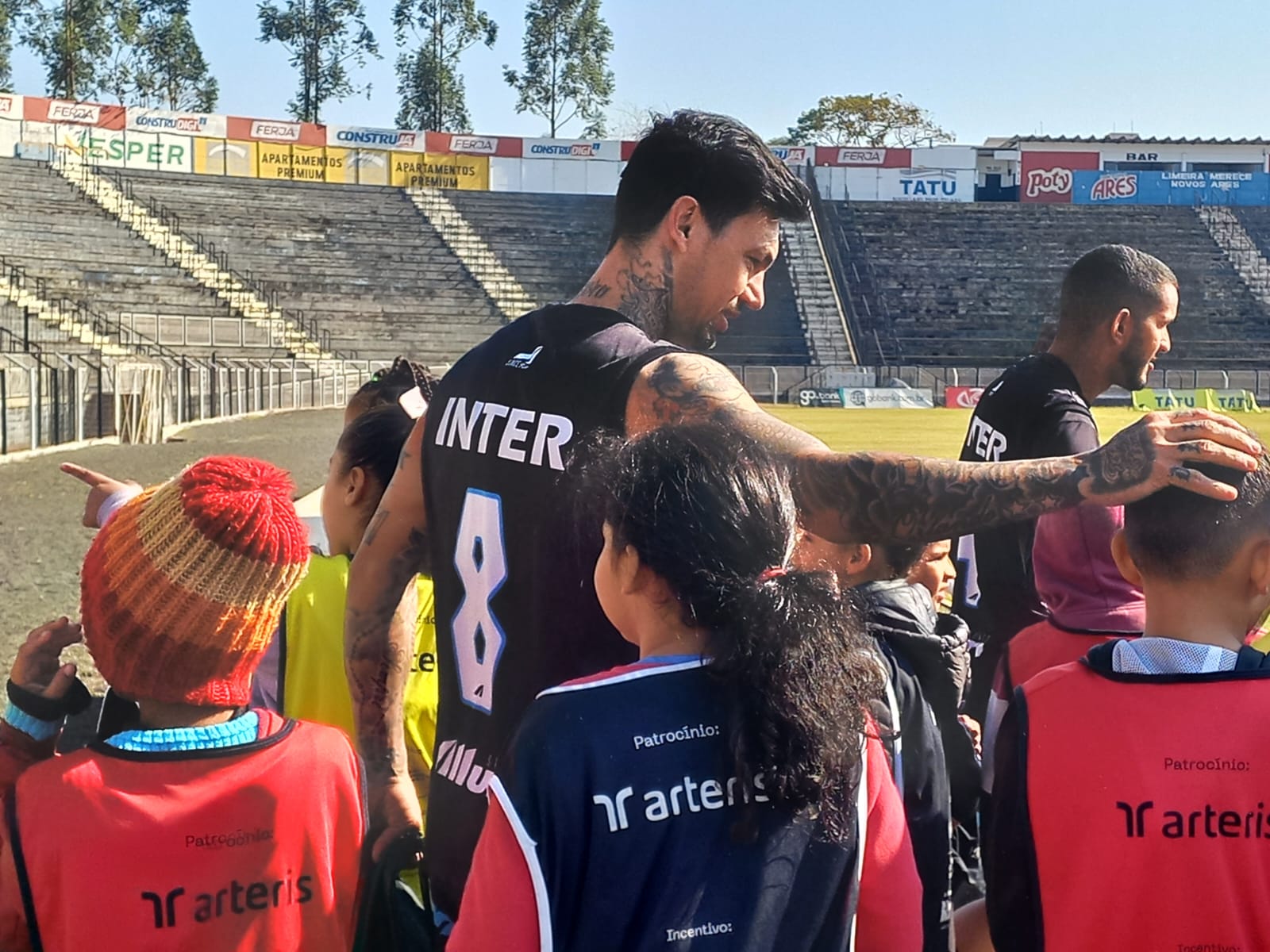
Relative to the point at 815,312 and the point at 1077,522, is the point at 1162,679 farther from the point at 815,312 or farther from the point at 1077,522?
the point at 815,312

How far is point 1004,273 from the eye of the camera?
51.9 metres

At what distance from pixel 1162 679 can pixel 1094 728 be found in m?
0.14

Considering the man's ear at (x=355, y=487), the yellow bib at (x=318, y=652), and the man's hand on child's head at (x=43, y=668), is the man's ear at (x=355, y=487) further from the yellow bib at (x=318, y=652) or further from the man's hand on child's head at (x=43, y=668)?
the man's hand on child's head at (x=43, y=668)

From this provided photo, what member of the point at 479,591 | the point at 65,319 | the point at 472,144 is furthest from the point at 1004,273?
the point at 479,591

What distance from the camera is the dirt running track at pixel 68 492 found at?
319 inches

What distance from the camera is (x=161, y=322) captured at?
1511 inches

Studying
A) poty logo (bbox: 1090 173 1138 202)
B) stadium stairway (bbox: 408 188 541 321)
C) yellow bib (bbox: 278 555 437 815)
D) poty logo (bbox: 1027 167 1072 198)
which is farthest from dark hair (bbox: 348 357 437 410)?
poty logo (bbox: 1027 167 1072 198)

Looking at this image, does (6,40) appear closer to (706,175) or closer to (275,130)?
(275,130)

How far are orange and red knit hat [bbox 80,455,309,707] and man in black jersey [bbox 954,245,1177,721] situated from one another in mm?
2232

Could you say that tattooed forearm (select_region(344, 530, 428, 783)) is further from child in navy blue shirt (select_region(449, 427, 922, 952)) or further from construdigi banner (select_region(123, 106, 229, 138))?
construdigi banner (select_region(123, 106, 229, 138))

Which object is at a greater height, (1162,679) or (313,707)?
(1162,679)

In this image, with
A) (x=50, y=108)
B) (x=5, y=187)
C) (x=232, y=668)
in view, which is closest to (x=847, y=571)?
(x=232, y=668)

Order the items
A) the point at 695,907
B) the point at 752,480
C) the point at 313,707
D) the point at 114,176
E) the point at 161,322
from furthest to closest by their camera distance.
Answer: the point at 114,176 → the point at 161,322 → the point at 313,707 → the point at 752,480 → the point at 695,907

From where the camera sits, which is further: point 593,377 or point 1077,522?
point 1077,522
